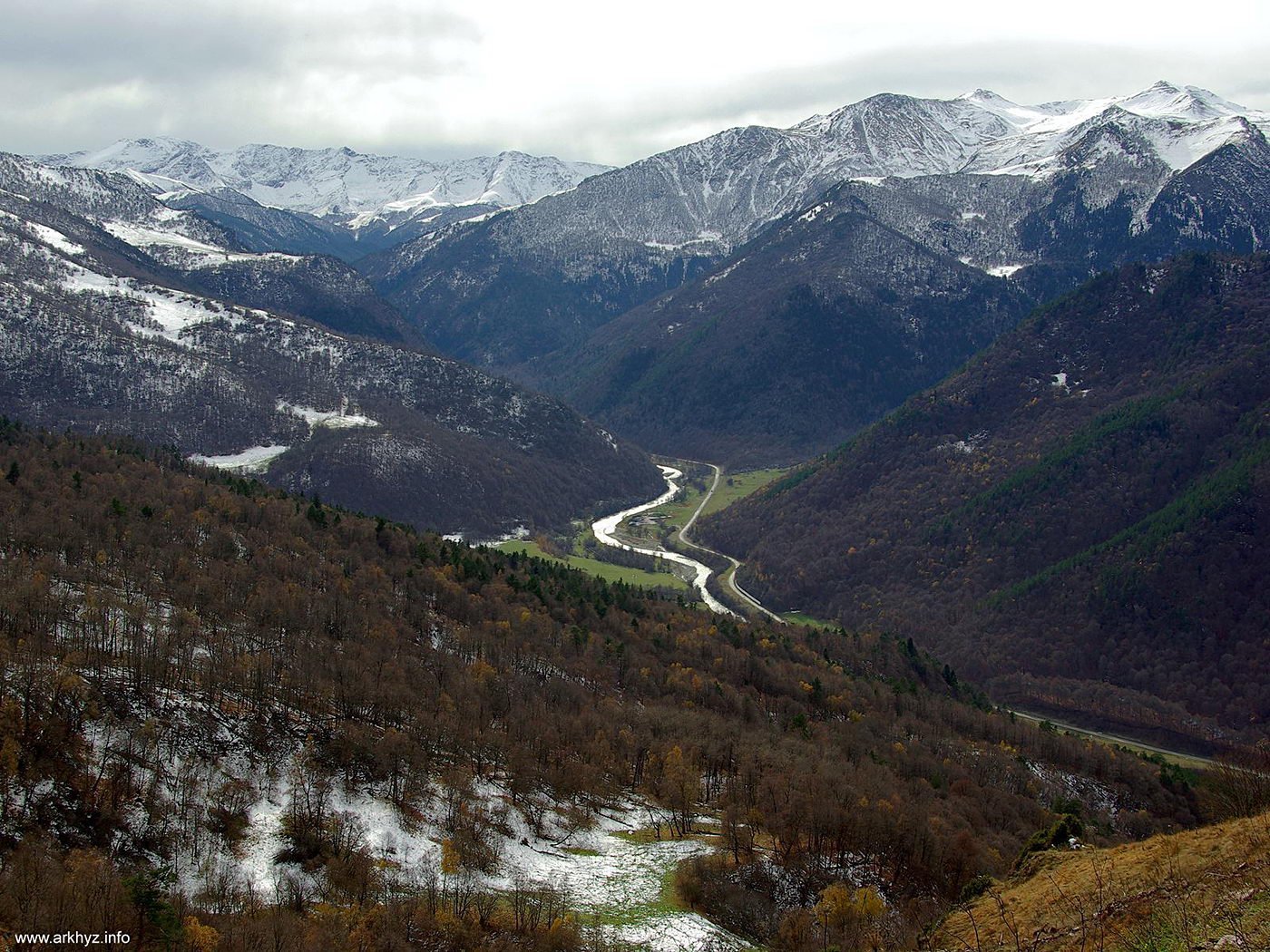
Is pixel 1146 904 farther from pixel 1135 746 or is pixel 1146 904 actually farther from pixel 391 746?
pixel 1135 746

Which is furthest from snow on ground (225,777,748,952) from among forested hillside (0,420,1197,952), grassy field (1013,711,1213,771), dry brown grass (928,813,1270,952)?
grassy field (1013,711,1213,771)

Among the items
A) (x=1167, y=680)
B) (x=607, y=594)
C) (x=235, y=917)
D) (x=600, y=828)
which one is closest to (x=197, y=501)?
(x=607, y=594)

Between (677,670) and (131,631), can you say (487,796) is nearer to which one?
(131,631)

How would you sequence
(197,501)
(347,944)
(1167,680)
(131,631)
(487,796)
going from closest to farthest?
(347,944) → (487,796) → (131,631) → (197,501) → (1167,680)

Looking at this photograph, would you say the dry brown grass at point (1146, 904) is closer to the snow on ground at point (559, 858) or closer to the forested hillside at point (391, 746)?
the forested hillside at point (391, 746)

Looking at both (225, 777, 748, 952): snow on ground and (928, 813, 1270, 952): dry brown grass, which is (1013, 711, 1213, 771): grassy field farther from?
(928, 813, 1270, 952): dry brown grass

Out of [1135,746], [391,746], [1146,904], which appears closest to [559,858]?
[391,746]
